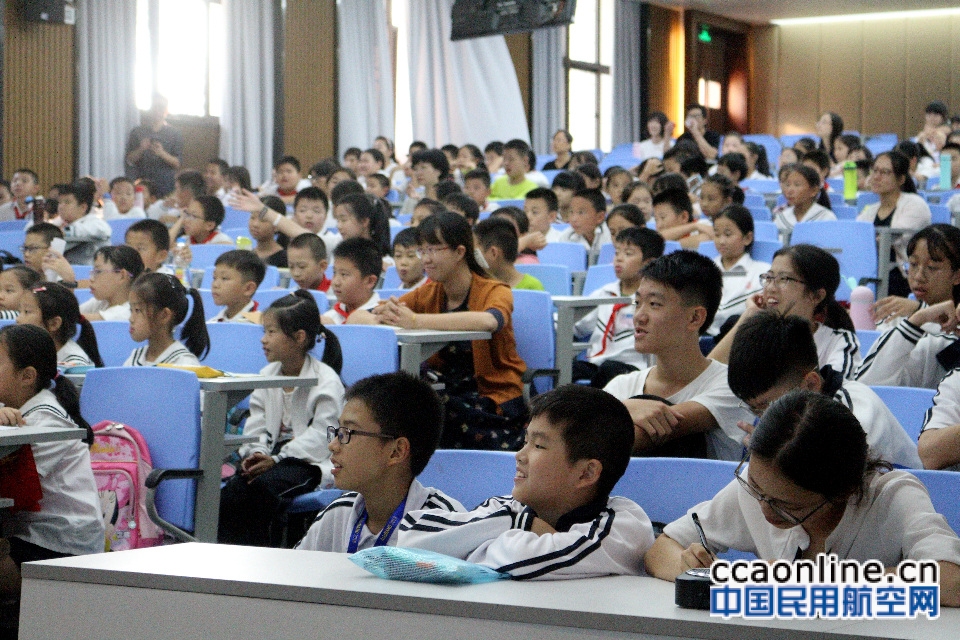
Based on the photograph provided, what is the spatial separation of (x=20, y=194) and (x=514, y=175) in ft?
11.5

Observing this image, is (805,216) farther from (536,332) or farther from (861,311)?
(536,332)

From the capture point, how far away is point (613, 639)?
1186 millimetres

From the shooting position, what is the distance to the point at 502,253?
461 cm

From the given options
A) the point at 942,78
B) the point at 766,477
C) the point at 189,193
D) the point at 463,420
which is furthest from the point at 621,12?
the point at 766,477

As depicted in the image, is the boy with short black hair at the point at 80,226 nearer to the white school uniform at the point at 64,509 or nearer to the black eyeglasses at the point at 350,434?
the white school uniform at the point at 64,509

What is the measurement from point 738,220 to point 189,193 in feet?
14.1

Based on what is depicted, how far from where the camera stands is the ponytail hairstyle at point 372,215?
18.6ft

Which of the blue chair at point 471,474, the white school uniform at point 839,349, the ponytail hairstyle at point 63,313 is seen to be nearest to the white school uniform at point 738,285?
the white school uniform at point 839,349

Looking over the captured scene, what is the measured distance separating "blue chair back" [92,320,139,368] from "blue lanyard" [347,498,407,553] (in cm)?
214

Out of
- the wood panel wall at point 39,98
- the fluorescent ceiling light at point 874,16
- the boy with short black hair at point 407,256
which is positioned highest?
the fluorescent ceiling light at point 874,16

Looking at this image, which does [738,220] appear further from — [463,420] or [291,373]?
[291,373]

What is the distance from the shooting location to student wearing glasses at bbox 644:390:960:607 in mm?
1573

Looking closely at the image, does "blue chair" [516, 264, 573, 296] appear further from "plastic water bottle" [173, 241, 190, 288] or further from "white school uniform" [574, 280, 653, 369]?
"plastic water bottle" [173, 241, 190, 288]

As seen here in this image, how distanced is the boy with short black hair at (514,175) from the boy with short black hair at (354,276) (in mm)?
4277
